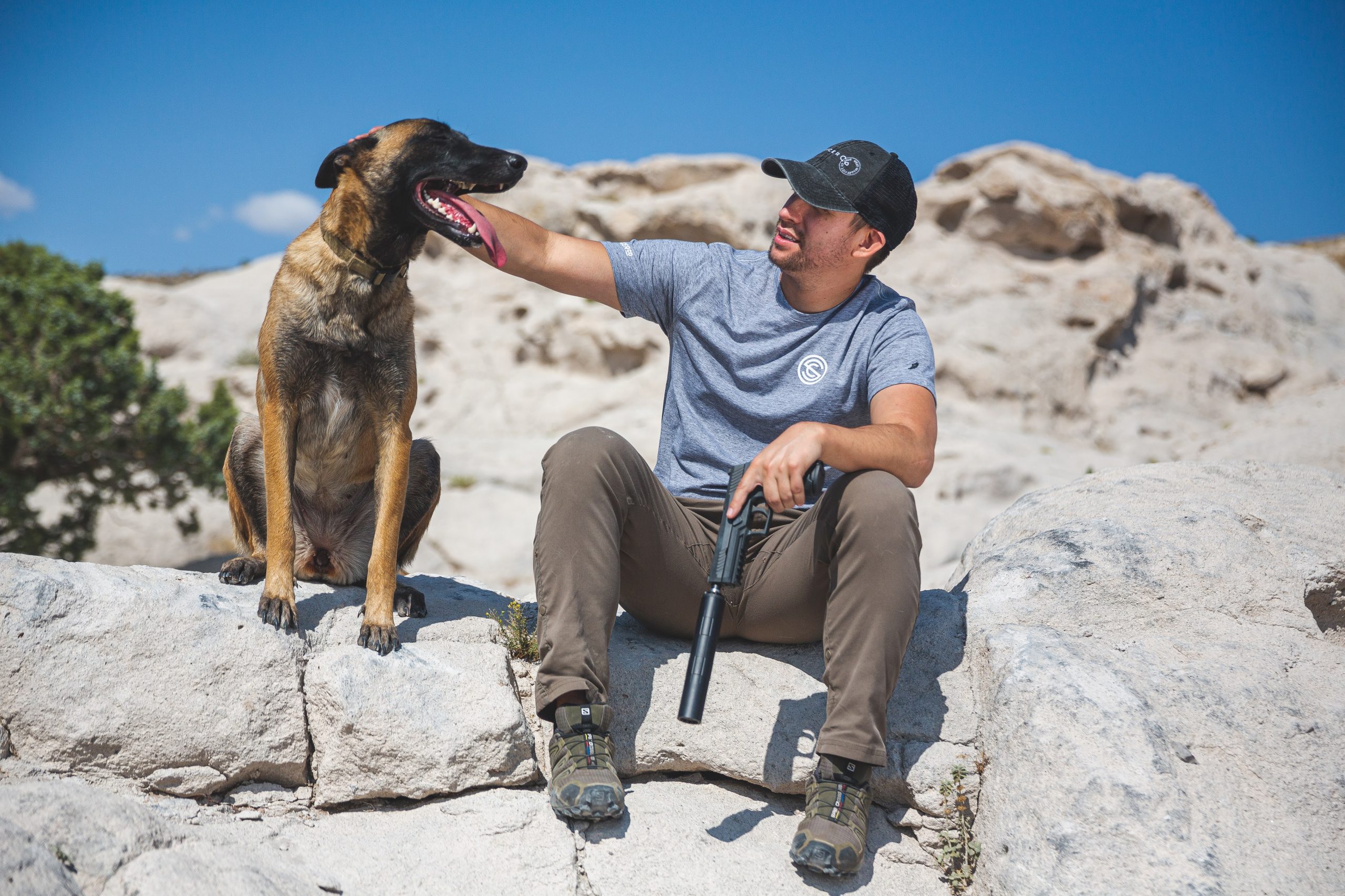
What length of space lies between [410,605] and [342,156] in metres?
1.66

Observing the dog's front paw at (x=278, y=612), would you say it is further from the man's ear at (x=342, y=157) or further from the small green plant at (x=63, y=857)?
the man's ear at (x=342, y=157)

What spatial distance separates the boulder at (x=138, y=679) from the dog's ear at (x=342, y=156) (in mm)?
1517

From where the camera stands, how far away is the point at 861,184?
10.2 feet

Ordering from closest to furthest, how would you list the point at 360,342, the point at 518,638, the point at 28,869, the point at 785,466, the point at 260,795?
the point at 28,869, the point at 785,466, the point at 260,795, the point at 360,342, the point at 518,638

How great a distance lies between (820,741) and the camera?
2.60 meters

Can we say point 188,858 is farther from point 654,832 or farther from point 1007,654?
point 1007,654

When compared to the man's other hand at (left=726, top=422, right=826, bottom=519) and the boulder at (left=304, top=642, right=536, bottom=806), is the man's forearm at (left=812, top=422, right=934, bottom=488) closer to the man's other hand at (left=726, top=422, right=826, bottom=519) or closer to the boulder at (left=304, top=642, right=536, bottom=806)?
the man's other hand at (left=726, top=422, right=826, bottom=519)

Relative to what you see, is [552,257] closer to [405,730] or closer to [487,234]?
[487,234]

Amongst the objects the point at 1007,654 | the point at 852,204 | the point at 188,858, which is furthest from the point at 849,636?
the point at 188,858

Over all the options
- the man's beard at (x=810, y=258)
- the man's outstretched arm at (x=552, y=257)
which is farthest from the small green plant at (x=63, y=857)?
the man's beard at (x=810, y=258)

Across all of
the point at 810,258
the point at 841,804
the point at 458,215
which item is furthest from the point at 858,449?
the point at 458,215

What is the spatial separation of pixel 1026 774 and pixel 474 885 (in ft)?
5.19

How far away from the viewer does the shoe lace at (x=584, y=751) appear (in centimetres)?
260

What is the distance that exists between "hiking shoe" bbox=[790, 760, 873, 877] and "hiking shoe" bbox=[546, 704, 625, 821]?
536 millimetres
